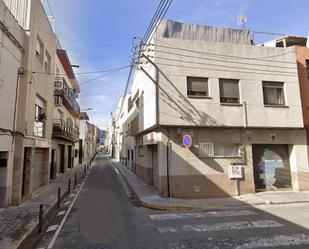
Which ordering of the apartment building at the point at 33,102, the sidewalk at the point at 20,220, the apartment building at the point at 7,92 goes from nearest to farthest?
the sidewalk at the point at 20,220, the apartment building at the point at 7,92, the apartment building at the point at 33,102

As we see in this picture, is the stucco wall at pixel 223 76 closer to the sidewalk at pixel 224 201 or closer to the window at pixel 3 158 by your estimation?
the sidewalk at pixel 224 201

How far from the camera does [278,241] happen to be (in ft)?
21.6

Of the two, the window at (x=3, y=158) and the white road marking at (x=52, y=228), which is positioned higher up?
the window at (x=3, y=158)

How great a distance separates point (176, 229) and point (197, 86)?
7.83 meters

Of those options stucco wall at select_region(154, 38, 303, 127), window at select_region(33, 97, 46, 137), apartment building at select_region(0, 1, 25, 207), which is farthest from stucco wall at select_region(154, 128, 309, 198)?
window at select_region(33, 97, 46, 137)

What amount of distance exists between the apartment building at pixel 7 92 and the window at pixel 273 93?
1249 centimetres

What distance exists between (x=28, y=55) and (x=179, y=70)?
7155 mm

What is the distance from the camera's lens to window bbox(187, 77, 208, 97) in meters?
13.3

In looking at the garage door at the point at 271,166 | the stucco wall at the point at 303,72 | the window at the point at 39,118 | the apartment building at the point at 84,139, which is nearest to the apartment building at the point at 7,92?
the window at the point at 39,118

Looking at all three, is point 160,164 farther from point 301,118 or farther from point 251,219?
point 301,118

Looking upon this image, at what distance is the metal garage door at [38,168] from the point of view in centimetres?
1454

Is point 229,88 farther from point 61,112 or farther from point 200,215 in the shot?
point 61,112

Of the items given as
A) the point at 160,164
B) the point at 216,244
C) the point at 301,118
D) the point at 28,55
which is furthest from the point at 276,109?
the point at 28,55

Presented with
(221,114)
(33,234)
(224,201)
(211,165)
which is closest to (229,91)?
(221,114)
